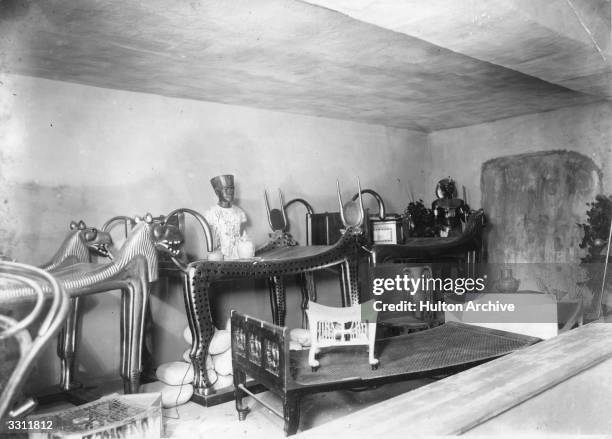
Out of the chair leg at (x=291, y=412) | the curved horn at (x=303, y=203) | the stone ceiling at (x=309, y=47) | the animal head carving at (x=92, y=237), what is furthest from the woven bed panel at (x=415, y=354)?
the curved horn at (x=303, y=203)

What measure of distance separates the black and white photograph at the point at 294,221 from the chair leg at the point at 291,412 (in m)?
0.02

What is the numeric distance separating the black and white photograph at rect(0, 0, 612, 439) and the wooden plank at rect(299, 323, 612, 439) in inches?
0.6

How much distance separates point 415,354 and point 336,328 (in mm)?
891

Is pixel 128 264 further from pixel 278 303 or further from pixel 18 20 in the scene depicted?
pixel 278 303

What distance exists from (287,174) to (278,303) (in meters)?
1.66

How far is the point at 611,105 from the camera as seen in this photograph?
6.81 meters

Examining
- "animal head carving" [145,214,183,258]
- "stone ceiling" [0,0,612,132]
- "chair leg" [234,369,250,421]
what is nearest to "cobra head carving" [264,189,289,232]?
"stone ceiling" [0,0,612,132]

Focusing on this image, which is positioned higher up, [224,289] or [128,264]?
[128,264]

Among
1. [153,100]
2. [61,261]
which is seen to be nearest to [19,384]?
[61,261]

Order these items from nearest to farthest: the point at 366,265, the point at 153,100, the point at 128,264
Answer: the point at 128,264 → the point at 153,100 → the point at 366,265

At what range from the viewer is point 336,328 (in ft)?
11.6

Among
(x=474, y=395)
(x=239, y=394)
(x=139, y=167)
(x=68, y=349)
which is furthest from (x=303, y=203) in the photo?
(x=474, y=395)

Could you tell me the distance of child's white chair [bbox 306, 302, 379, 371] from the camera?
349 cm

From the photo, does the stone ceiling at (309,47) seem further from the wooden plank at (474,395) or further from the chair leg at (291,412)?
the chair leg at (291,412)
